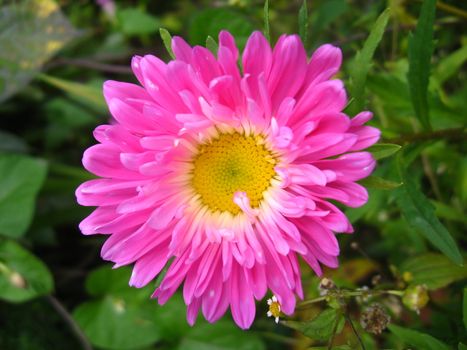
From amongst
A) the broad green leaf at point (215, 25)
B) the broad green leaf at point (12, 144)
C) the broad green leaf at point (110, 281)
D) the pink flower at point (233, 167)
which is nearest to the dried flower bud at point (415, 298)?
the pink flower at point (233, 167)

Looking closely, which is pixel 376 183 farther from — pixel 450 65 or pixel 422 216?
pixel 450 65

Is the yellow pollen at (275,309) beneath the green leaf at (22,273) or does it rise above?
above

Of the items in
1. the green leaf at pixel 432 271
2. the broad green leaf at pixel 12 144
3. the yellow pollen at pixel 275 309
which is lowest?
the green leaf at pixel 432 271

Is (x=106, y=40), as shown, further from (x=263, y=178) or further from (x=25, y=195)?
(x=263, y=178)

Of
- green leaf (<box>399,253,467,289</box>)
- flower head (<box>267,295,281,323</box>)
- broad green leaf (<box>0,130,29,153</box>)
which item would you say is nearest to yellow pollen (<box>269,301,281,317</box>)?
flower head (<box>267,295,281,323</box>)

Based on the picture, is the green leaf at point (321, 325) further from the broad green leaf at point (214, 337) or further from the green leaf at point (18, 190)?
the green leaf at point (18, 190)

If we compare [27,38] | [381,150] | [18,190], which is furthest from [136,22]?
[381,150]
